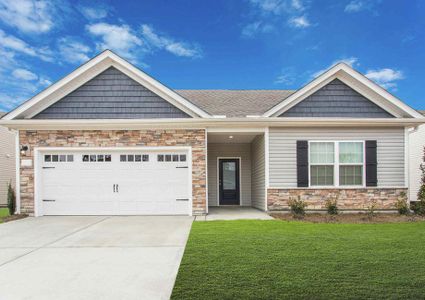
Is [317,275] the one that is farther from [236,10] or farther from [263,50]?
[263,50]

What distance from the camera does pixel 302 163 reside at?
32.0ft

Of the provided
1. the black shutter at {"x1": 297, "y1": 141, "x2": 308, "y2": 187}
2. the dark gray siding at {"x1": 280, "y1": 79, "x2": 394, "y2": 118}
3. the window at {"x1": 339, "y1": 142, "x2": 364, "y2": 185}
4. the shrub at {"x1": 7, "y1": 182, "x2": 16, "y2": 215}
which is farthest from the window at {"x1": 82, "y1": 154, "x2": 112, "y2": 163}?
the window at {"x1": 339, "y1": 142, "x2": 364, "y2": 185}

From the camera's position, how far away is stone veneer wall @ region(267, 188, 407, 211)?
31.8 feet

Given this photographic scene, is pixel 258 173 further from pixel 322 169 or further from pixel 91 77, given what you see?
Answer: pixel 91 77

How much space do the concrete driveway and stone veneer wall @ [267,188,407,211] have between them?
3.37 m

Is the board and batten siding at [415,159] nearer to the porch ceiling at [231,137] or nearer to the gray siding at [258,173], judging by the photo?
the gray siding at [258,173]

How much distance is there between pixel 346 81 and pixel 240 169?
559cm

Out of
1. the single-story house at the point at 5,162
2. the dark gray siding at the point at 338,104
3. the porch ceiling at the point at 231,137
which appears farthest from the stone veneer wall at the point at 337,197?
the single-story house at the point at 5,162

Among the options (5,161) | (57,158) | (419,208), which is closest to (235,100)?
(57,158)

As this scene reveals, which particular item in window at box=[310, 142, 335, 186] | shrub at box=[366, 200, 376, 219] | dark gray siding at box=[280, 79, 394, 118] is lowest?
shrub at box=[366, 200, 376, 219]

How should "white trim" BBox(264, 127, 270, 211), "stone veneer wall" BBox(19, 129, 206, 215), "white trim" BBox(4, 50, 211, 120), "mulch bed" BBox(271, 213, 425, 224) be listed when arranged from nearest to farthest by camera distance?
1. "mulch bed" BBox(271, 213, 425, 224)
2. "white trim" BBox(4, 50, 211, 120)
3. "stone veneer wall" BBox(19, 129, 206, 215)
4. "white trim" BBox(264, 127, 270, 211)

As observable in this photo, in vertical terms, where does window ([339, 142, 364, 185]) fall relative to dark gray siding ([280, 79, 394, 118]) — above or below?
below

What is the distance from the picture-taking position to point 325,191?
9719mm

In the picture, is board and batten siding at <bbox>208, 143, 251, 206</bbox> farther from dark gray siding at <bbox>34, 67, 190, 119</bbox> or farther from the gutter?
dark gray siding at <bbox>34, 67, 190, 119</bbox>
